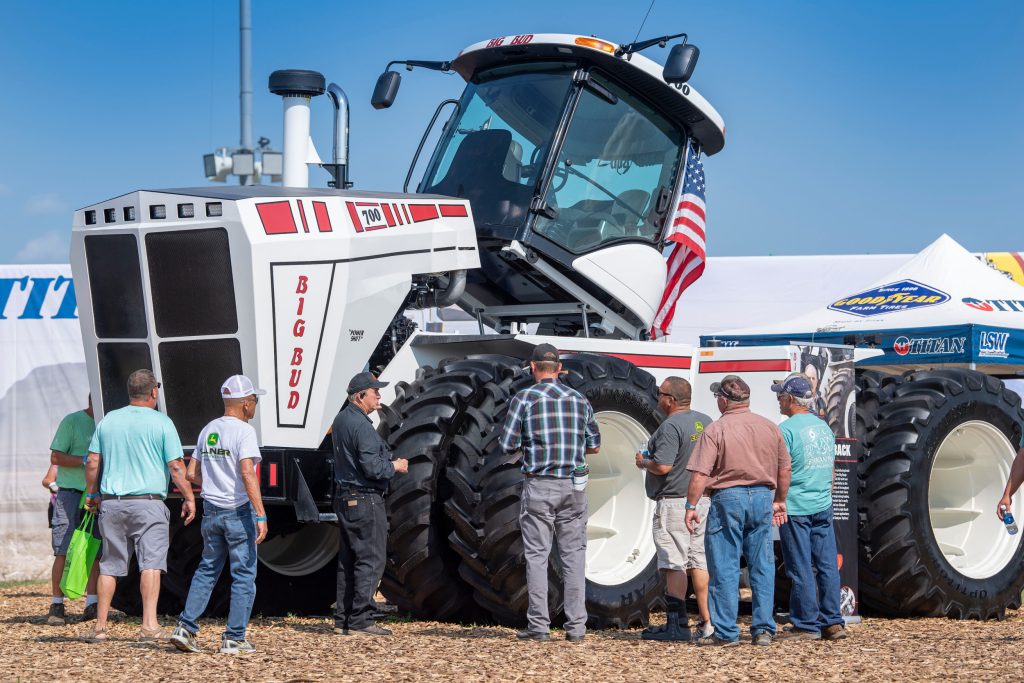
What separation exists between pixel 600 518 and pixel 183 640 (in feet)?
9.83

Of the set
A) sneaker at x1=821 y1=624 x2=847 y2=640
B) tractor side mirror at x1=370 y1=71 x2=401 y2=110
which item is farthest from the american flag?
sneaker at x1=821 y1=624 x2=847 y2=640

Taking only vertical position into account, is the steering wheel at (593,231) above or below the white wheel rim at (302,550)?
above

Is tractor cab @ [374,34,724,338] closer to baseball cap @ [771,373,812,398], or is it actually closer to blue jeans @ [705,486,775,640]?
baseball cap @ [771,373,812,398]

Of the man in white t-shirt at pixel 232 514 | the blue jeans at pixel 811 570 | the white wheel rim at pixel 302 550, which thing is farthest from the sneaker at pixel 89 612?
the blue jeans at pixel 811 570

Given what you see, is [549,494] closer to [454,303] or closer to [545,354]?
[545,354]

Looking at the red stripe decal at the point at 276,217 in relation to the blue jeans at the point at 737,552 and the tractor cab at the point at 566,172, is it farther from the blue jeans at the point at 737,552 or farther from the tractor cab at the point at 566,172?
the blue jeans at the point at 737,552

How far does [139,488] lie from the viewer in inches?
293

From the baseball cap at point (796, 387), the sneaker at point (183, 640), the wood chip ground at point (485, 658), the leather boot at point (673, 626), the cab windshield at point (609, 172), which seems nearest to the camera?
the wood chip ground at point (485, 658)

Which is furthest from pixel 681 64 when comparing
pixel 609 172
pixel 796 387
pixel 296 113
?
pixel 296 113

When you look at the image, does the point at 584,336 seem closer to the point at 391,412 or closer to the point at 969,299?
the point at 391,412

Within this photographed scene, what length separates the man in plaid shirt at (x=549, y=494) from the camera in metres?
7.37

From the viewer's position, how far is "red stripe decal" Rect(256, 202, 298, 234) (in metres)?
7.62

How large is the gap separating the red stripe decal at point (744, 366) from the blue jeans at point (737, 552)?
5.49 feet

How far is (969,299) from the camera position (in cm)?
1293
